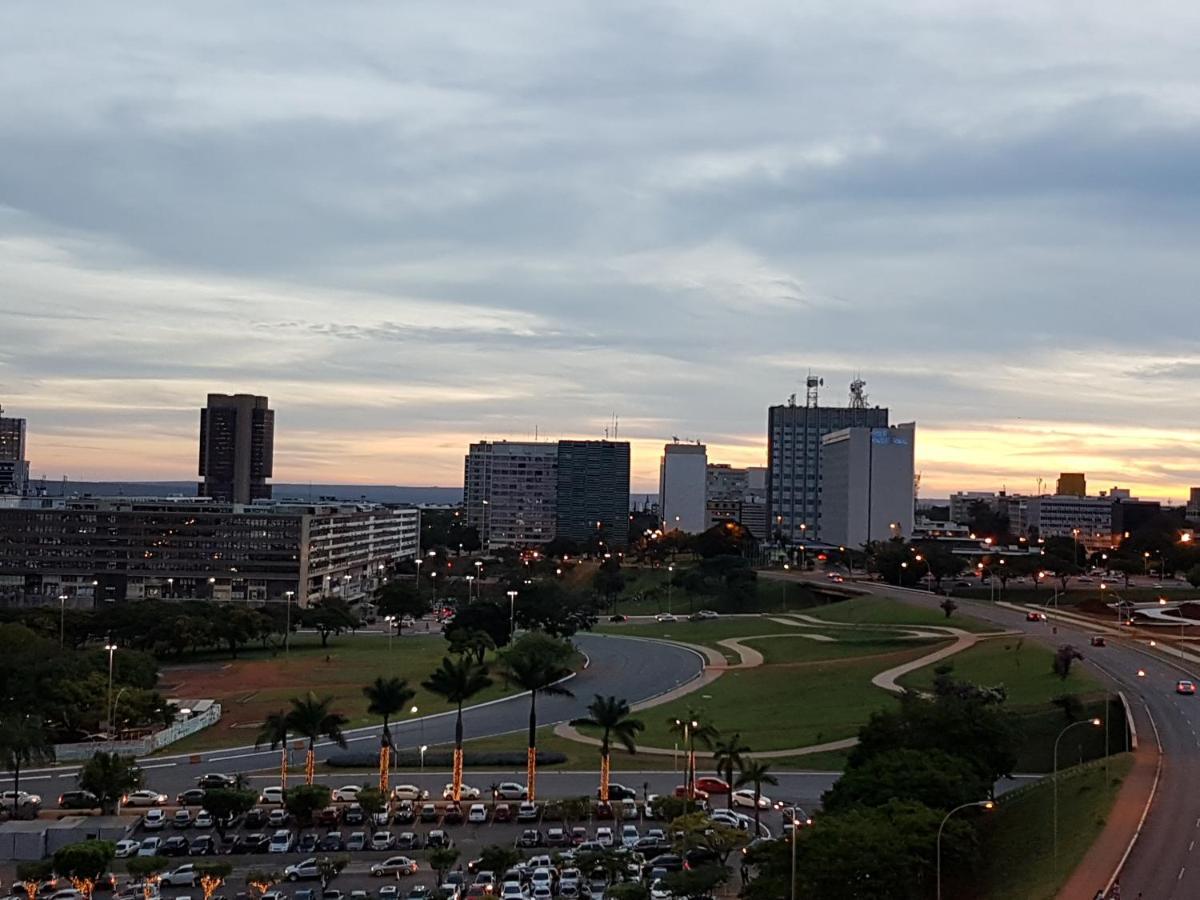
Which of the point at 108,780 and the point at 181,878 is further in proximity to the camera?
the point at 108,780

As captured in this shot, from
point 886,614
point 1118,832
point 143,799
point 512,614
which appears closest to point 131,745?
point 143,799

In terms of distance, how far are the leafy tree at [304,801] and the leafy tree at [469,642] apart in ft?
137

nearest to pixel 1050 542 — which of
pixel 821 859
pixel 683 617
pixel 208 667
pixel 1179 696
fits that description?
pixel 683 617

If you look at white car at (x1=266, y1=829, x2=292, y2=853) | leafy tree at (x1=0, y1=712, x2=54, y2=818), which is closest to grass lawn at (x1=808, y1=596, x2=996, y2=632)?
white car at (x1=266, y1=829, x2=292, y2=853)

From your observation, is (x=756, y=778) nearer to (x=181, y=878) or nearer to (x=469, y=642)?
(x=181, y=878)

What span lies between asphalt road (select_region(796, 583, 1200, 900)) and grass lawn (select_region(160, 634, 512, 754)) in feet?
136

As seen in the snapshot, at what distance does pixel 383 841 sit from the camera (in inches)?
1919

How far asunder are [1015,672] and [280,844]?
157ft

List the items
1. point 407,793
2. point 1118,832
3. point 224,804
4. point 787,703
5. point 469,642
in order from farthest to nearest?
point 469,642 → point 787,703 → point 407,793 → point 224,804 → point 1118,832

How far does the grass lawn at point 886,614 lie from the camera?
102m

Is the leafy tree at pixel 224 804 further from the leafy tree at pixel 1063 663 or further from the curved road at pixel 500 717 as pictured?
the leafy tree at pixel 1063 663

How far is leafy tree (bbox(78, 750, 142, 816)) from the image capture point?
174 ft

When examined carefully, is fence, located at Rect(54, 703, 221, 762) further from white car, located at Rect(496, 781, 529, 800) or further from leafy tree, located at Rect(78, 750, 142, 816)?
white car, located at Rect(496, 781, 529, 800)

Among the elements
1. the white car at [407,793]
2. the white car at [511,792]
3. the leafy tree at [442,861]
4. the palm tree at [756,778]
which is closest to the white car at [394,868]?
the leafy tree at [442,861]
